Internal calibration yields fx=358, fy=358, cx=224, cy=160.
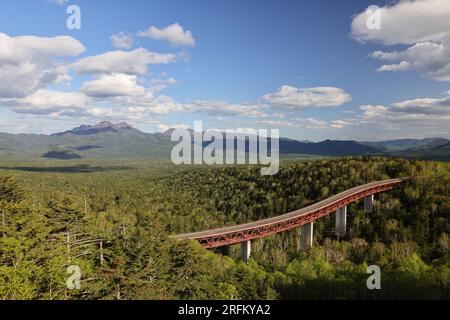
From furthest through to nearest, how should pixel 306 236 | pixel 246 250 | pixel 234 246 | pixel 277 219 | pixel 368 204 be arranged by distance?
1. pixel 368 204
2. pixel 234 246
3. pixel 306 236
4. pixel 277 219
5. pixel 246 250

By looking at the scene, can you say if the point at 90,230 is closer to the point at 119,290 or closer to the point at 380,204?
the point at 119,290

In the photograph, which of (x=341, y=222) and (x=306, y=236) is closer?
(x=306, y=236)

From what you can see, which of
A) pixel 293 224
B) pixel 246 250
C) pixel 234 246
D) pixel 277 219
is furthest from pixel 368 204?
pixel 246 250

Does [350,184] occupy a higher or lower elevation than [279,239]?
higher

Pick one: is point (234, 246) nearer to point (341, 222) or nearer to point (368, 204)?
point (341, 222)
